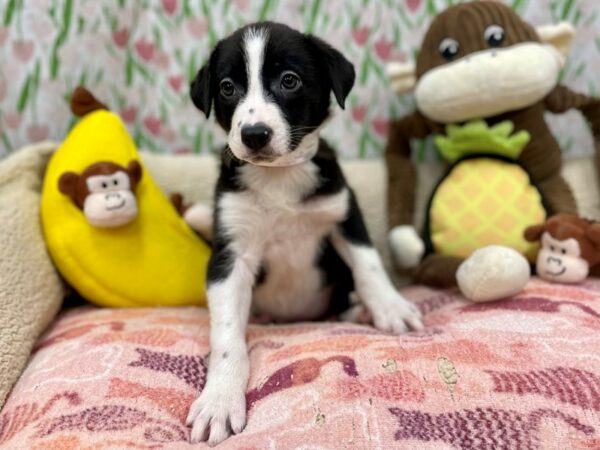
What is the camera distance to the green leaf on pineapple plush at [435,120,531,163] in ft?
6.98

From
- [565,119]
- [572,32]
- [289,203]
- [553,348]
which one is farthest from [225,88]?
[565,119]

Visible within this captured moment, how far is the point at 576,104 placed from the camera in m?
2.25

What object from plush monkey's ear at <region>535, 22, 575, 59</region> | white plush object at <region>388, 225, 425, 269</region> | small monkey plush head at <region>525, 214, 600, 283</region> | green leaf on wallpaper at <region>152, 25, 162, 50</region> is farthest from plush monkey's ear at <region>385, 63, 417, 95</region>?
green leaf on wallpaper at <region>152, 25, 162, 50</region>

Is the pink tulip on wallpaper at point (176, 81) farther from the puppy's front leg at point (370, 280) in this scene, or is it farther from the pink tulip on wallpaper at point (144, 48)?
the puppy's front leg at point (370, 280)

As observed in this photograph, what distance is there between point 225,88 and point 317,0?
3.73ft

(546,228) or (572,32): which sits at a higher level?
(572,32)

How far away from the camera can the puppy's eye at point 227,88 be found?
1675 millimetres

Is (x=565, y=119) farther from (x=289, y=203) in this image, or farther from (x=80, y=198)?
(x=80, y=198)

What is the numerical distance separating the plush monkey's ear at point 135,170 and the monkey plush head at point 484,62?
3.81 ft

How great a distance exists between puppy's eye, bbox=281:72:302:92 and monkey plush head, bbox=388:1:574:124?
0.72 m

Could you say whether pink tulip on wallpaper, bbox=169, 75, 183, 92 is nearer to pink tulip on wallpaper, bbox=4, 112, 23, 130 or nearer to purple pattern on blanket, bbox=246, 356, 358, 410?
pink tulip on wallpaper, bbox=4, 112, 23, 130

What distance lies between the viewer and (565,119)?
260 centimetres

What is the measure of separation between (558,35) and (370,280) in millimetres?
1298

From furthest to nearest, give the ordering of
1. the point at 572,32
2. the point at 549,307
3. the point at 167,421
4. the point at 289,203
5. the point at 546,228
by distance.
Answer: the point at 572,32, the point at 546,228, the point at 289,203, the point at 549,307, the point at 167,421
